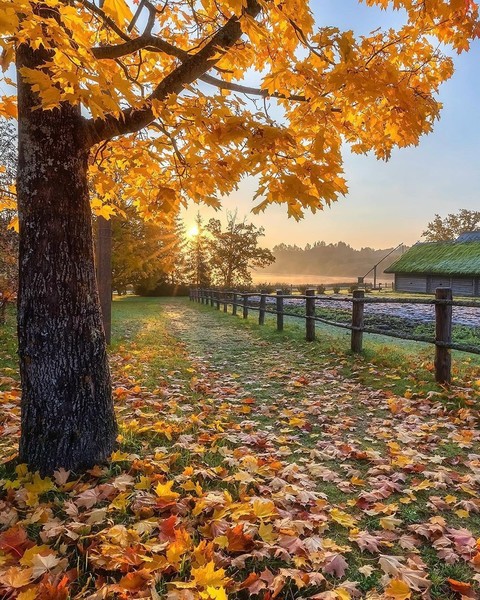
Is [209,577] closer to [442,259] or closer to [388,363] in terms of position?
[388,363]

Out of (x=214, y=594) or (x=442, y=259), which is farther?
(x=442, y=259)

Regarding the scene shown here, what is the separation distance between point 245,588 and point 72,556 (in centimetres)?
99

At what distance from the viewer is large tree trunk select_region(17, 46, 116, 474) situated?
296 cm

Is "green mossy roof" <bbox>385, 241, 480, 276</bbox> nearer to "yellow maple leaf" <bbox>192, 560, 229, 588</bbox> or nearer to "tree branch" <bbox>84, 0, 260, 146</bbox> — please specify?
"tree branch" <bbox>84, 0, 260, 146</bbox>

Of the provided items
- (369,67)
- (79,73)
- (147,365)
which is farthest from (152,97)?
(147,365)

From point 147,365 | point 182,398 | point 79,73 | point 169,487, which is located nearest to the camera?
point 79,73

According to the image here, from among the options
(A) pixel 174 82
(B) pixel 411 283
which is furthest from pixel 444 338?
(B) pixel 411 283

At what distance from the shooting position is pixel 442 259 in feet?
117

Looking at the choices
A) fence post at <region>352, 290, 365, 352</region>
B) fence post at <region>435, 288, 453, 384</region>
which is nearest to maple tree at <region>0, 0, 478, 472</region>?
fence post at <region>435, 288, 453, 384</region>

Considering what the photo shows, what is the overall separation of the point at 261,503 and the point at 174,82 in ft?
10.2

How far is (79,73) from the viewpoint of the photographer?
2445 millimetres

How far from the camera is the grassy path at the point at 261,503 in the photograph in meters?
2.04

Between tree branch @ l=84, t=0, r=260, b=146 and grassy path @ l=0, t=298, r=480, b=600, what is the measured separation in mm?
2635

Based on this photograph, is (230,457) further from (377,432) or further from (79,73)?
(79,73)
